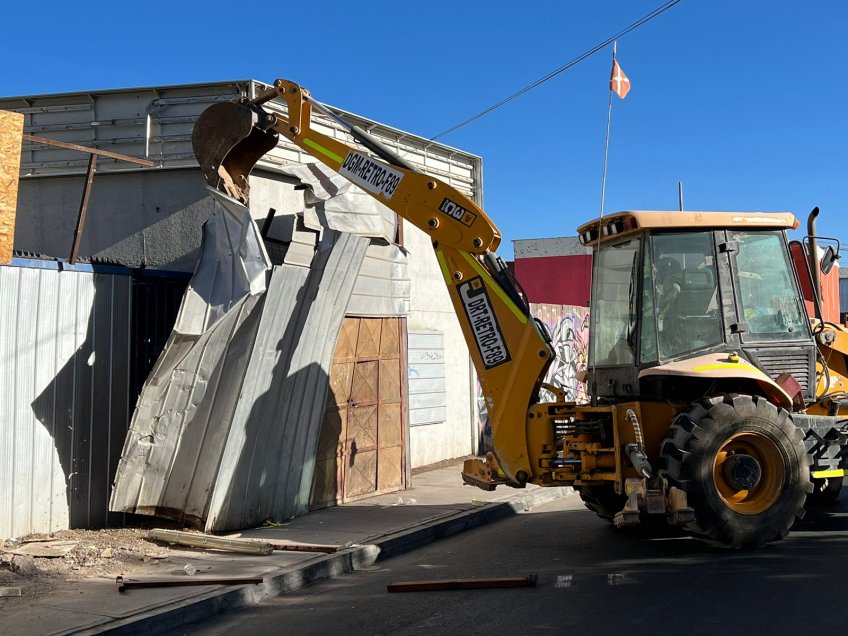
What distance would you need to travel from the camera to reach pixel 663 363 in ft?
26.4

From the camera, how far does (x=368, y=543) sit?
8398mm

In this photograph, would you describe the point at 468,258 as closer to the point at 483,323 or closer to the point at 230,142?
the point at 483,323

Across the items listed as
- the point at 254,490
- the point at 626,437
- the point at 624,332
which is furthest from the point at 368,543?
the point at 624,332

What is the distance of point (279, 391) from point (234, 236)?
1.76 m

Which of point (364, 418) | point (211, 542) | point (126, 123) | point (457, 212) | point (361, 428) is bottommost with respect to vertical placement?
point (211, 542)

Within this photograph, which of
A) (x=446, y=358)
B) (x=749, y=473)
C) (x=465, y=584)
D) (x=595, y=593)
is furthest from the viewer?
(x=446, y=358)

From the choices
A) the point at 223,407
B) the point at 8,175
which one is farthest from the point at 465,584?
the point at 8,175

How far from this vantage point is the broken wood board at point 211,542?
7.88 meters

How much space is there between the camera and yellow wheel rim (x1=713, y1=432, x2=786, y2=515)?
25.2 feet

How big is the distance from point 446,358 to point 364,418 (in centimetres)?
371

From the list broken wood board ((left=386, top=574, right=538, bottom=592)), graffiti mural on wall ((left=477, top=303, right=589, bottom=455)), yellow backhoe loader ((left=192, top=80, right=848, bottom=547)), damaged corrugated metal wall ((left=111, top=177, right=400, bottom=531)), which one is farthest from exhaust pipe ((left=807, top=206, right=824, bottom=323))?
graffiti mural on wall ((left=477, top=303, right=589, bottom=455))

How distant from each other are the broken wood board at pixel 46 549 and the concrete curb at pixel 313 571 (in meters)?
1.73

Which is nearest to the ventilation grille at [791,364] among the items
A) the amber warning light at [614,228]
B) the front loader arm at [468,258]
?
the amber warning light at [614,228]

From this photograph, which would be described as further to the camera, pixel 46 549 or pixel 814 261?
pixel 814 261
